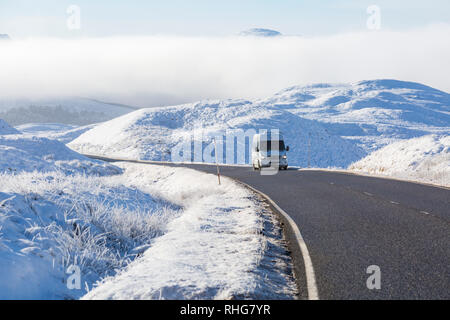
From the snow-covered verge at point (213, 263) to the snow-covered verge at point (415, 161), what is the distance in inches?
503

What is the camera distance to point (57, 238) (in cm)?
793

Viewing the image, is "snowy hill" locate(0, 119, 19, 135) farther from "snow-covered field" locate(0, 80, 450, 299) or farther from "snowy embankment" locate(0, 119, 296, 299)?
"snowy embankment" locate(0, 119, 296, 299)

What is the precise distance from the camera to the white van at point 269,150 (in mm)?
29139

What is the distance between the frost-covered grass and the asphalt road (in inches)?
133

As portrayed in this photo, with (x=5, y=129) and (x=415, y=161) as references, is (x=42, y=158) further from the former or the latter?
(x=415, y=161)

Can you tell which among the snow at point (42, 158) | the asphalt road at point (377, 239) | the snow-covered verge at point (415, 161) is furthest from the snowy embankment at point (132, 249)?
the snow at point (42, 158)

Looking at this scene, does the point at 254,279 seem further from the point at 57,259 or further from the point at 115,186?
the point at 115,186

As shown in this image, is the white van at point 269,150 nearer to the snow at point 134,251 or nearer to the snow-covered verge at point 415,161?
the snow-covered verge at point 415,161

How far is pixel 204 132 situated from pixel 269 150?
54.7 meters

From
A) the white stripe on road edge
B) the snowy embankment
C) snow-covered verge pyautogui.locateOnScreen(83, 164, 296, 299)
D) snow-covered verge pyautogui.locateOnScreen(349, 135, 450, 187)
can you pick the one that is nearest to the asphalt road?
the white stripe on road edge

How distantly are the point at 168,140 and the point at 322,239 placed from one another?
7241 centimetres

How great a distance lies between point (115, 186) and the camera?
641 inches

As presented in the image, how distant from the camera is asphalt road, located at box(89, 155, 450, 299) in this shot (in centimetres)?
529

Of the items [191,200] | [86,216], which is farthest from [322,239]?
[191,200]
